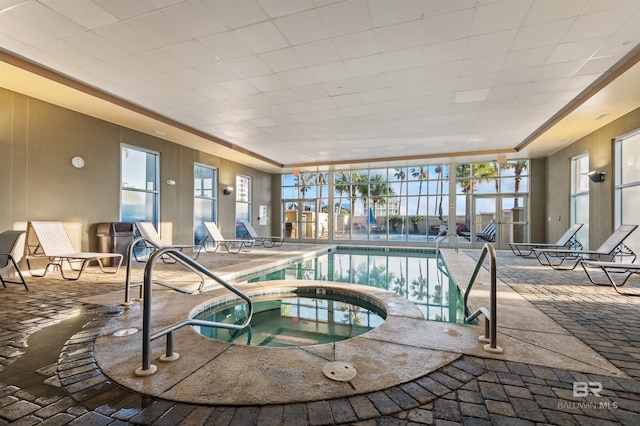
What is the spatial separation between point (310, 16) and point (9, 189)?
5.62m

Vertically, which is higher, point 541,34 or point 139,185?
point 541,34

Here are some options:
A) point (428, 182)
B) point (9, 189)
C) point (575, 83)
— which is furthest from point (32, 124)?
point (428, 182)

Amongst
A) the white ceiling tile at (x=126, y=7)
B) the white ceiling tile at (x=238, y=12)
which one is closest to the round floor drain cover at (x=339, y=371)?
the white ceiling tile at (x=238, y=12)

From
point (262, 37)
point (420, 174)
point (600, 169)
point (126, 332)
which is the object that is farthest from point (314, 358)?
point (420, 174)

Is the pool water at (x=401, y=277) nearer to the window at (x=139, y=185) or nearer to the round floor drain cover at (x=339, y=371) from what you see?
the round floor drain cover at (x=339, y=371)

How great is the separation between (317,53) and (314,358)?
3804mm

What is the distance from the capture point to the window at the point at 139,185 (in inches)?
288

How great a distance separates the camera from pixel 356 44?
13.1 feet

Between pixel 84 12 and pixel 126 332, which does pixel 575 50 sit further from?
pixel 126 332

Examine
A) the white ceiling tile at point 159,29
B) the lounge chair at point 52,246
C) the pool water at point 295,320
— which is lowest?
the pool water at point 295,320

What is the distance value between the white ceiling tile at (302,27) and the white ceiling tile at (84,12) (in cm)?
191

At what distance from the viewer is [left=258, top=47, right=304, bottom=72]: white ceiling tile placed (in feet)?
13.7

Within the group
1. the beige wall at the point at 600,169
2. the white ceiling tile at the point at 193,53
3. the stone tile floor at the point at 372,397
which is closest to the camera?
the stone tile floor at the point at 372,397

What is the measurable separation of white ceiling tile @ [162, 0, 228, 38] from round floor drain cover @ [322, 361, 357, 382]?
3.68 meters
